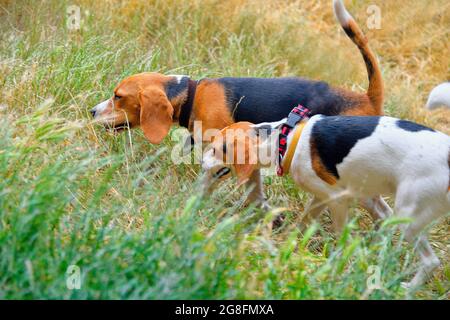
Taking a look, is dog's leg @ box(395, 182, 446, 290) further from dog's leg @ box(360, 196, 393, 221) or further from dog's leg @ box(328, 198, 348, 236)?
dog's leg @ box(360, 196, 393, 221)

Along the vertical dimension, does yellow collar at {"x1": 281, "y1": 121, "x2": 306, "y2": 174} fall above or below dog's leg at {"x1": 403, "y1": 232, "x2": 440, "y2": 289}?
above

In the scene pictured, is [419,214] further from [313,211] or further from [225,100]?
[225,100]

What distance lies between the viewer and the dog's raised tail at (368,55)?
5301 mm

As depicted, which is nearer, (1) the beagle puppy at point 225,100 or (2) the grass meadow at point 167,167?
(2) the grass meadow at point 167,167

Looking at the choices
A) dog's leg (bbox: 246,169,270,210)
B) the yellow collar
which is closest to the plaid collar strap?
the yellow collar

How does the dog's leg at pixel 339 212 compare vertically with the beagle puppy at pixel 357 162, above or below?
below

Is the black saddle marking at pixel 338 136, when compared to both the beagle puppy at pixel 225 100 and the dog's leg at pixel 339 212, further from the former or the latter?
the beagle puppy at pixel 225 100

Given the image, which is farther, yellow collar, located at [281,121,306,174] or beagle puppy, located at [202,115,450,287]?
yellow collar, located at [281,121,306,174]

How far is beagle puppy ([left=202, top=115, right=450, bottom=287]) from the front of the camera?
4395 mm

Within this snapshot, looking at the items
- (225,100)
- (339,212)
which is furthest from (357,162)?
(225,100)

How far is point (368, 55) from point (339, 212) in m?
1.24

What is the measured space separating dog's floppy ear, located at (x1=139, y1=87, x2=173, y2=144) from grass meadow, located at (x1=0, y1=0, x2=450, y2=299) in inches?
9.3

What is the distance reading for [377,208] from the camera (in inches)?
214

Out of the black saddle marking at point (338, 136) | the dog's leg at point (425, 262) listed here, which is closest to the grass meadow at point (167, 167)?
the dog's leg at point (425, 262)
